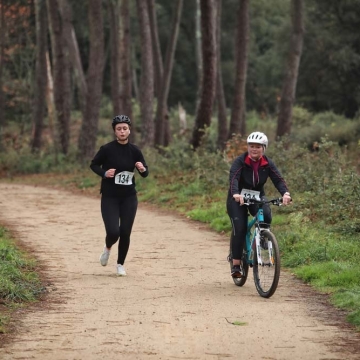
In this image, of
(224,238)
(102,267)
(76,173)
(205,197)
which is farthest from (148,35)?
(102,267)

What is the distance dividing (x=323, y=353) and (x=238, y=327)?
1.30 meters

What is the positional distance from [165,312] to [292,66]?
24.4 metres

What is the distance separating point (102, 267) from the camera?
14117mm

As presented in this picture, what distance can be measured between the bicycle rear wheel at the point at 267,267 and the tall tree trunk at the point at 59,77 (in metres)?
25.5

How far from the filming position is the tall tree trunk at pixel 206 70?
2828 centimetres

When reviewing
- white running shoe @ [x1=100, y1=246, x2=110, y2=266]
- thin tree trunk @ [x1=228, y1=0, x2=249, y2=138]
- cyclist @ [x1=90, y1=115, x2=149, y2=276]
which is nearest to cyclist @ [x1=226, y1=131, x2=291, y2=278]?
cyclist @ [x1=90, y1=115, x2=149, y2=276]

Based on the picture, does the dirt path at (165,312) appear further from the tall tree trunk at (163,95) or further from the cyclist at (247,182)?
the tall tree trunk at (163,95)

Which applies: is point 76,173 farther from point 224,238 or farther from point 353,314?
point 353,314

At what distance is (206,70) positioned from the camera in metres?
28.7

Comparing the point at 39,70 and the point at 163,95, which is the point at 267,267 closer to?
the point at 163,95

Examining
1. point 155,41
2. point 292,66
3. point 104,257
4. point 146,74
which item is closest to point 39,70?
point 155,41

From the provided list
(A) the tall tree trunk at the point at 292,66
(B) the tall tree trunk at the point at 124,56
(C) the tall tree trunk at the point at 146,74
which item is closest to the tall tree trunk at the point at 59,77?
(C) the tall tree trunk at the point at 146,74

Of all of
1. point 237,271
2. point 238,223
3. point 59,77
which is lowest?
point 237,271

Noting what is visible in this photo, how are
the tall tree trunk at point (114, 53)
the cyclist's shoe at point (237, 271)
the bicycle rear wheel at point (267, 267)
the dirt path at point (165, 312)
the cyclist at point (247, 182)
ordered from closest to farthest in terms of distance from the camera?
the dirt path at point (165, 312) → the bicycle rear wheel at point (267, 267) → the cyclist at point (247, 182) → the cyclist's shoe at point (237, 271) → the tall tree trunk at point (114, 53)
